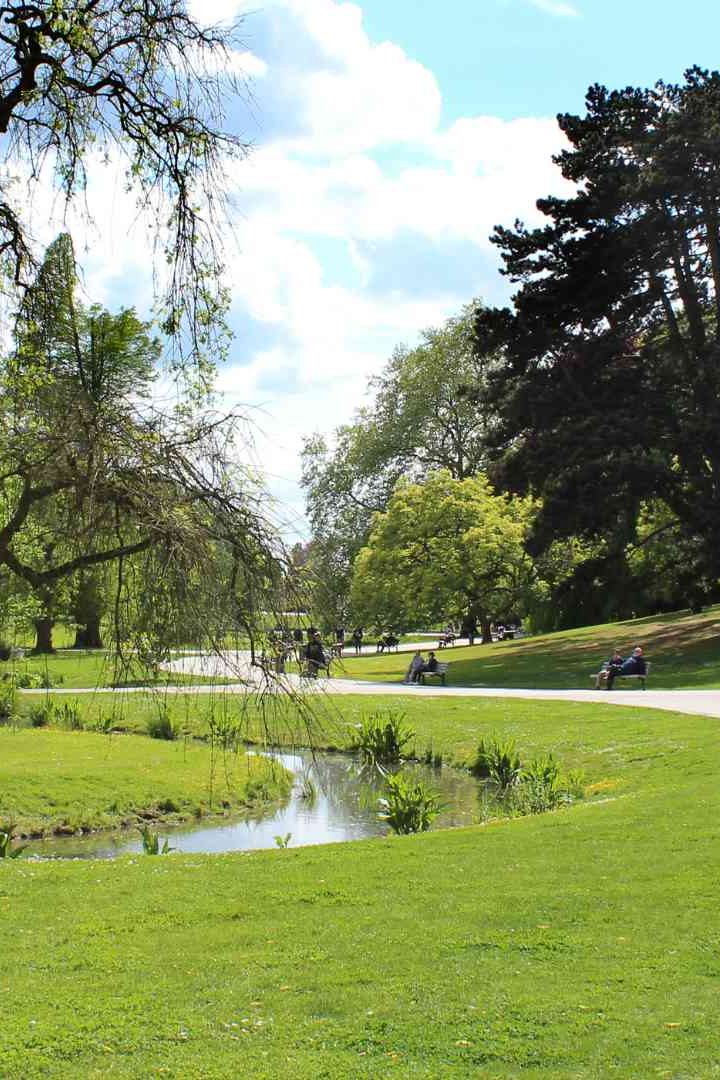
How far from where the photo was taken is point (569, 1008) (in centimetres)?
615

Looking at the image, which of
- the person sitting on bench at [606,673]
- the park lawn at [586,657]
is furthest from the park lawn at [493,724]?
the park lawn at [586,657]

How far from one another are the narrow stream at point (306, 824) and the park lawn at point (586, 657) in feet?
33.3

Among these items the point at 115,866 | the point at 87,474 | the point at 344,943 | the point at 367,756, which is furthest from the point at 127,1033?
the point at 367,756

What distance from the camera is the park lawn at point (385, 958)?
563 cm

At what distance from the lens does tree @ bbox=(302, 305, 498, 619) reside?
190 feet

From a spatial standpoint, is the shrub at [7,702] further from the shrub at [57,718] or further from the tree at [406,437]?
the tree at [406,437]

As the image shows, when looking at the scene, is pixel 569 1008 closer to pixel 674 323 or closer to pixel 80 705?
pixel 80 705

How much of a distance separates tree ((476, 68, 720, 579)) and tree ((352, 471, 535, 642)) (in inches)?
276

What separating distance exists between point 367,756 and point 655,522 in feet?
92.4

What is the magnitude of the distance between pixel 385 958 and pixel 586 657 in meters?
27.5

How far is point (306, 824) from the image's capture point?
16.4 meters

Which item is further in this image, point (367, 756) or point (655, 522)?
point (655, 522)

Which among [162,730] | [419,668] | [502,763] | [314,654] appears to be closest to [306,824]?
[502,763]

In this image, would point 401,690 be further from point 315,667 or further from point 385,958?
point 315,667
